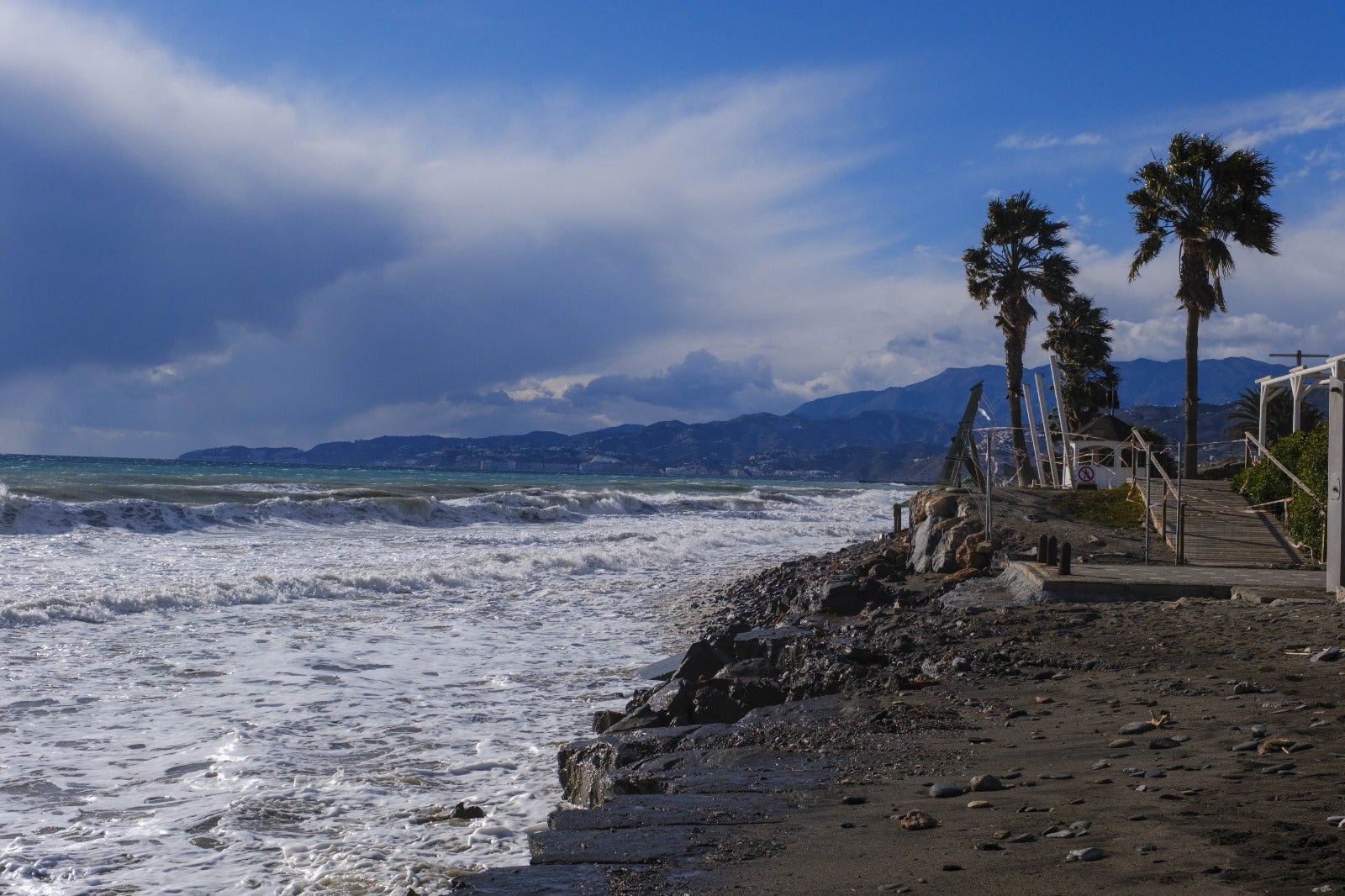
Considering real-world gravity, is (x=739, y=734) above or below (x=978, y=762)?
below

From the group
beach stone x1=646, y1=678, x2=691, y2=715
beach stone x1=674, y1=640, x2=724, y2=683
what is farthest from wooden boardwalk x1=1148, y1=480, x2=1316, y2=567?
beach stone x1=646, y1=678, x2=691, y2=715

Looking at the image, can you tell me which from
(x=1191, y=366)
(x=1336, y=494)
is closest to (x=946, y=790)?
(x=1336, y=494)

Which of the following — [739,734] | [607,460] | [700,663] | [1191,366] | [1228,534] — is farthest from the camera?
[607,460]

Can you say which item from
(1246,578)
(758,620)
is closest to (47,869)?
(758,620)

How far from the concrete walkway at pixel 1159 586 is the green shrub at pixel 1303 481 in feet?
7.04

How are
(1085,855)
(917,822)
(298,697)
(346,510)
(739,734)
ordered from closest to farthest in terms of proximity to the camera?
1. (1085,855)
2. (917,822)
3. (739,734)
4. (298,697)
5. (346,510)

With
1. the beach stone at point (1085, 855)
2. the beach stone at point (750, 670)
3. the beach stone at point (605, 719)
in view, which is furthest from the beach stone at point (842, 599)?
the beach stone at point (1085, 855)

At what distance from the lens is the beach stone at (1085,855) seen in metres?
3.75

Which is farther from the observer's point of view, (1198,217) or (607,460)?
(607,460)

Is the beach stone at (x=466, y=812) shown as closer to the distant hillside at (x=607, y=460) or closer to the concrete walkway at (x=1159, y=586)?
the concrete walkway at (x=1159, y=586)

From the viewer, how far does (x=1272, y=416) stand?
118 ft

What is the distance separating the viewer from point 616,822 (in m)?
4.93

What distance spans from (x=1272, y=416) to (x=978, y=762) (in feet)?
120

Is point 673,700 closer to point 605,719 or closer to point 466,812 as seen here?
point 605,719
